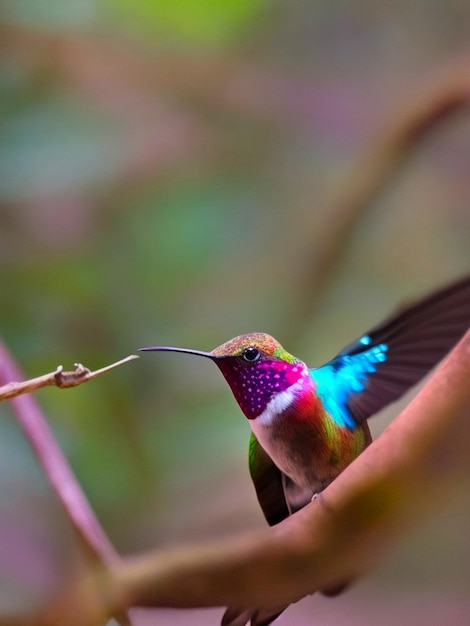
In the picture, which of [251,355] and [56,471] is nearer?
[251,355]

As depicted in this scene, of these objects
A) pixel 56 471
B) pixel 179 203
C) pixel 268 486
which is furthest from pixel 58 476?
pixel 179 203

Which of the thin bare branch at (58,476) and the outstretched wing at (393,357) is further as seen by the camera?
the thin bare branch at (58,476)

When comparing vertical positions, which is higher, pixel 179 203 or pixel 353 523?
pixel 179 203

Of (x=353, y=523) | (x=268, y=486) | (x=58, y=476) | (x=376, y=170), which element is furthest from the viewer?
(x=376, y=170)

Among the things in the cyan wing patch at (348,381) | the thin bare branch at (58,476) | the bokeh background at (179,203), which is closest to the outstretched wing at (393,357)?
the cyan wing patch at (348,381)

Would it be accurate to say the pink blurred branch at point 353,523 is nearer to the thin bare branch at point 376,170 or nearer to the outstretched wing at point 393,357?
the outstretched wing at point 393,357

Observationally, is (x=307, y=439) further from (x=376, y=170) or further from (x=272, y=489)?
(x=376, y=170)

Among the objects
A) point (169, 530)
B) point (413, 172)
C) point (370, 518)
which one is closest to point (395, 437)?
point (370, 518)

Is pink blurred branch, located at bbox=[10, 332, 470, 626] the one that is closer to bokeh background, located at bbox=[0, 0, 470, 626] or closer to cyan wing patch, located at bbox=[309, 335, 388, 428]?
cyan wing patch, located at bbox=[309, 335, 388, 428]
